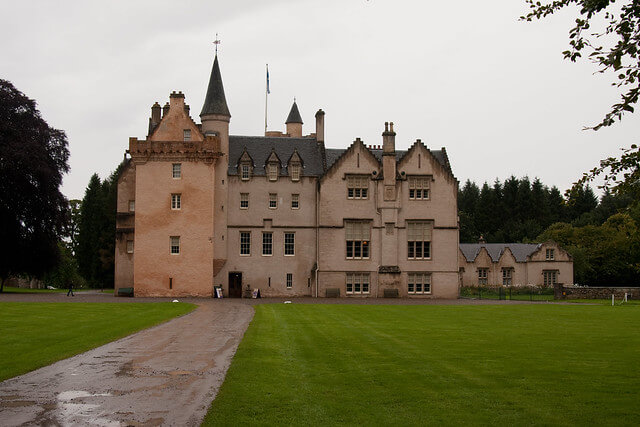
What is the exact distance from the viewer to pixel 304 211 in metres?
63.5

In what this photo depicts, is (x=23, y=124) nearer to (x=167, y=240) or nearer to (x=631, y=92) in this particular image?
(x=167, y=240)

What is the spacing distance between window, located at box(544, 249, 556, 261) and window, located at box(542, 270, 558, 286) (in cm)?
154

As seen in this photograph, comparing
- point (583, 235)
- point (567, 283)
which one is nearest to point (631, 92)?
point (567, 283)

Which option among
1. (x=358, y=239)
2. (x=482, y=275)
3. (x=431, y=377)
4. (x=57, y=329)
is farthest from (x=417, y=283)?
(x=431, y=377)

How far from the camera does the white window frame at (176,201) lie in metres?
60.9

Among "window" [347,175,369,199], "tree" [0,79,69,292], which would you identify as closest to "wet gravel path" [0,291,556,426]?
"tree" [0,79,69,292]

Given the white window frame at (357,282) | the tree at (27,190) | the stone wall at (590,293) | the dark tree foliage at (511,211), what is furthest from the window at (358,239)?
the dark tree foliage at (511,211)

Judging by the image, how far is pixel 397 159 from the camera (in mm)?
65500

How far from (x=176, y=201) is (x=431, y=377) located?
47827mm

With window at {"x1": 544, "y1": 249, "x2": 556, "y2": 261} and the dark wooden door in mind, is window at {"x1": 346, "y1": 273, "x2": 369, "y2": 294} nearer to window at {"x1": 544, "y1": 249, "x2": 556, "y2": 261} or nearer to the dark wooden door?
the dark wooden door

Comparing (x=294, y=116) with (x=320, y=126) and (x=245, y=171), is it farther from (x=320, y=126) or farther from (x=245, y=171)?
(x=245, y=171)

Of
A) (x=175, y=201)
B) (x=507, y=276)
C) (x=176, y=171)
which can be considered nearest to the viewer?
(x=175, y=201)

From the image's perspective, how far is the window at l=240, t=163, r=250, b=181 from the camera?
63.1 meters

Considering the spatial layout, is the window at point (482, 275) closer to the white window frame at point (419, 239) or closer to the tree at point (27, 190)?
the white window frame at point (419, 239)
